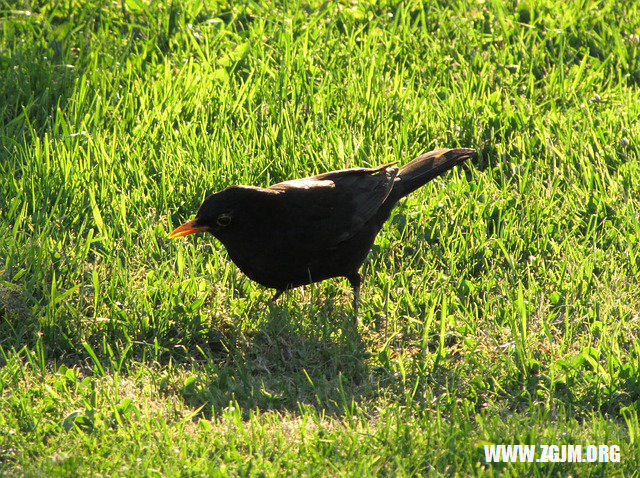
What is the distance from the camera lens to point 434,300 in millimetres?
4906

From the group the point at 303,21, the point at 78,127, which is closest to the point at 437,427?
the point at 78,127

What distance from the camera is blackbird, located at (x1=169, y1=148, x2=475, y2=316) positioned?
15.0 ft

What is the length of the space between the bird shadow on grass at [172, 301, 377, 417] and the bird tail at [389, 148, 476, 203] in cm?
83

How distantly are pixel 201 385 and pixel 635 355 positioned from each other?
216 cm

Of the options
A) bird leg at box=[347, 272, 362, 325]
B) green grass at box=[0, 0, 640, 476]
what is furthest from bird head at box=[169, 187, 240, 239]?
bird leg at box=[347, 272, 362, 325]

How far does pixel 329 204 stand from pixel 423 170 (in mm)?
763

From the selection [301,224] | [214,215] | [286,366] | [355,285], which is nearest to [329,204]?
[301,224]

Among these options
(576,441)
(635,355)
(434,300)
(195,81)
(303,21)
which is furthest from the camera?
(303,21)

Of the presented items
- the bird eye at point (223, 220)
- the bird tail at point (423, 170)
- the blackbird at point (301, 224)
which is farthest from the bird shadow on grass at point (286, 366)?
the bird tail at point (423, 170)

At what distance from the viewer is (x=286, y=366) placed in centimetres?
461

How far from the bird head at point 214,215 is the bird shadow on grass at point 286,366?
592 millimetres

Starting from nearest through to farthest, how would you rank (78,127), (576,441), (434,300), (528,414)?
(576,441) → (528,414) → (434,300) → (78,127)

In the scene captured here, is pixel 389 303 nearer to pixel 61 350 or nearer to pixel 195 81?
pixel 61 350

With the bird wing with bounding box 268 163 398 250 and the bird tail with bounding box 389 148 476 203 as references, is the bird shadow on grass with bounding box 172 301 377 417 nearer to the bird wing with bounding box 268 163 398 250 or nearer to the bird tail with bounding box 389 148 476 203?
the bird wing with bounding box 268 163 398 250
